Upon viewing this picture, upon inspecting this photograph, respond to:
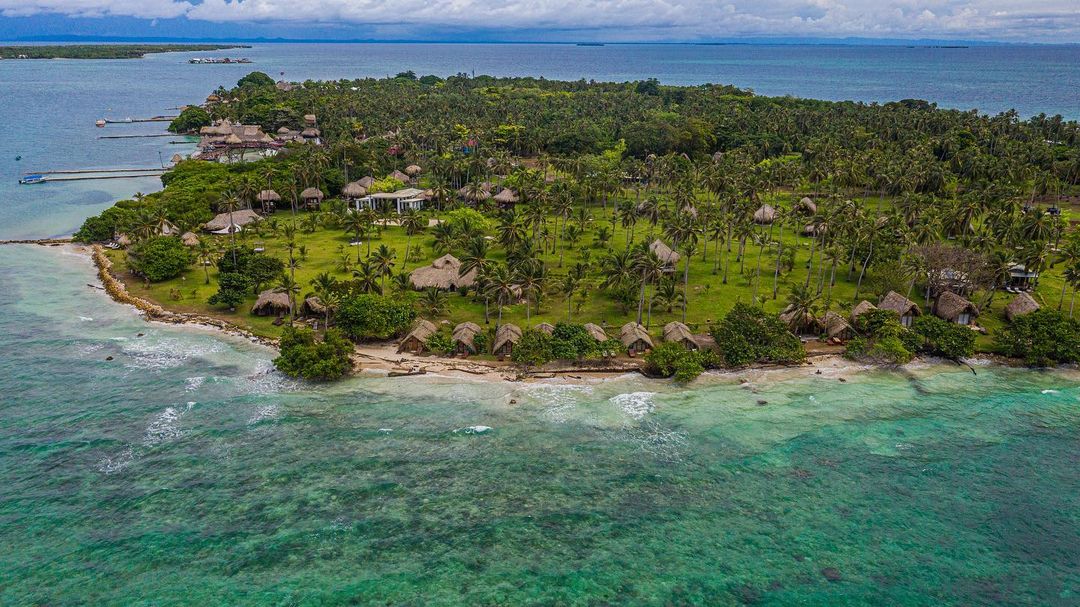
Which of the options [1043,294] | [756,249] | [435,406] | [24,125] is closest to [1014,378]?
[1043,294]

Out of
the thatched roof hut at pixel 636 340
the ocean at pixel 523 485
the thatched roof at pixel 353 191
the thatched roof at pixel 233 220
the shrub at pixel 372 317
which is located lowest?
the ocean at pixel 523 485

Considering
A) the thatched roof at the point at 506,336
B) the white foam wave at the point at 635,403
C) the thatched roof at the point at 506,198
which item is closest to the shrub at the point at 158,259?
the thatched roof at the point at 506,336

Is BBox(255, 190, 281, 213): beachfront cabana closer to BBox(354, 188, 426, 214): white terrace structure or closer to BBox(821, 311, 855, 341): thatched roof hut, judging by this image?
BBox(354, 188, 426, 214): white terrace structure

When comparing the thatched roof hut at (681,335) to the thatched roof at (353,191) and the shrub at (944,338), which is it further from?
the thatched roof at (353,191)

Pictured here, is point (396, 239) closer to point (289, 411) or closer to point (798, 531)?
point (289, 411)

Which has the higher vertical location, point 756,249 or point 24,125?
point 24,125

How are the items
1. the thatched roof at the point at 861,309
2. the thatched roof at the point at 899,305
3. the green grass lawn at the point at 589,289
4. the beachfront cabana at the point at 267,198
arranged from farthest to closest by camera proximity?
the beachfront cabana at the point at 267,198 < the green grass lawn at the point at 589,289 < the thatched roof at the point at 899,305 < the thatched roof at the point at 861,309

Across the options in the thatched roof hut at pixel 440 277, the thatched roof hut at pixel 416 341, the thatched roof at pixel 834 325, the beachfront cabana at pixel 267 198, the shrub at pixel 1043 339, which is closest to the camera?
the shrub at pixel 1043 339

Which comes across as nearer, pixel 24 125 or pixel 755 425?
pixel 755 425
